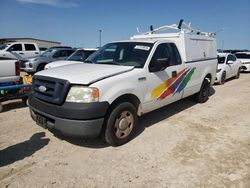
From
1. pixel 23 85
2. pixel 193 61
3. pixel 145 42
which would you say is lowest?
pixel 23 85

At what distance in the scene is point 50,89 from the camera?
11.6 feet

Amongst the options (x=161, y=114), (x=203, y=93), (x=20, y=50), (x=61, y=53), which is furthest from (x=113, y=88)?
(x=20, y=50)

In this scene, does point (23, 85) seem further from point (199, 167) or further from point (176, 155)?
point (199, 167)

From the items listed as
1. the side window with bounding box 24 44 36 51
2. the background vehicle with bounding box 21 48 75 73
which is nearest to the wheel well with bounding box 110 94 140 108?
the background vehicle with bounding box 21 48 75 73

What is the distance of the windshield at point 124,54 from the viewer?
4.25 m

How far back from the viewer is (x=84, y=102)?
3.25 m

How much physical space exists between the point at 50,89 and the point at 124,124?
1426 mm

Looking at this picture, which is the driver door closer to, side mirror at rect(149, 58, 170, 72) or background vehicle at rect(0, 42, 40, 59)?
side mirror at rect(149, 58, 170, 72)

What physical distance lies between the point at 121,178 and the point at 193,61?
3.94 m

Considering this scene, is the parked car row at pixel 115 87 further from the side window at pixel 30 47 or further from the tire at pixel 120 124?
the side window at pixel 30 47

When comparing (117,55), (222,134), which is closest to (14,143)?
(117,55)

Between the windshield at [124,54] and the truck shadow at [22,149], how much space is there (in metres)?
1.99

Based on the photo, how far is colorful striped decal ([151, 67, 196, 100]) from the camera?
445 centimetres

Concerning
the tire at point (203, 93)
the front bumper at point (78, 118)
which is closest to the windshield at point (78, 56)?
the tire at point (203, 93)
